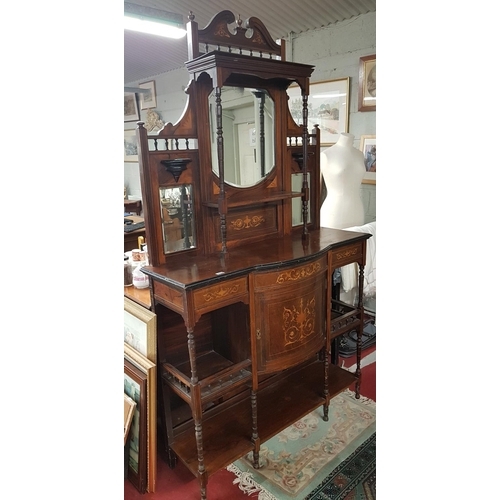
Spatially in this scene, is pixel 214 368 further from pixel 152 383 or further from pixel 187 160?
pixel 187 160

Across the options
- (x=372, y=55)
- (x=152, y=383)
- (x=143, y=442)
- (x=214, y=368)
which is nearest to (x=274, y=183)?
(x=214, y=368)

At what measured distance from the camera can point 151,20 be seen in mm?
3170

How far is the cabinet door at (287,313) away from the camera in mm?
1664

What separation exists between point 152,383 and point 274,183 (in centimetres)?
108

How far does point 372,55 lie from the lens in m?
3.17

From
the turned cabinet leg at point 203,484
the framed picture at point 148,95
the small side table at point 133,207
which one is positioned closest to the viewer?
the turned cabinet leg at point 203,484

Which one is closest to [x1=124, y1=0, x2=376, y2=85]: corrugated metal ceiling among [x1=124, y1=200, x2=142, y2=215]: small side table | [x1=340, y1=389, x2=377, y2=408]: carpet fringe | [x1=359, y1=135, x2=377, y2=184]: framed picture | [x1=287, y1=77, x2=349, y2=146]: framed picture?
[x1=287, y1=77, x2=349, y2=146]: framed picture

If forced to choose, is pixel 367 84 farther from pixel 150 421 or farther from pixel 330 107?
pixel 150 421

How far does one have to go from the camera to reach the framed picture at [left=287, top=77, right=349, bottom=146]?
3.47 m

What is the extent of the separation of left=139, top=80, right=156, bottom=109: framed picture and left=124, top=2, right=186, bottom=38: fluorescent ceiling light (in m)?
2.75

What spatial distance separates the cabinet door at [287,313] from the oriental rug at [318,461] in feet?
1.50

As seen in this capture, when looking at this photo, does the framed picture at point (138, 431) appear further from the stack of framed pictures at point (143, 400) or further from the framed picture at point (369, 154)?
the framed picture at point (369, 154)

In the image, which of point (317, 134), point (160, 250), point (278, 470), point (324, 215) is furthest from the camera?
point (324, 215)

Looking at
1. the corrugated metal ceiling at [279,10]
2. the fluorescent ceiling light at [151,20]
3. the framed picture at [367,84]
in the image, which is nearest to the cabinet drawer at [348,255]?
the framed picture at [367,84]
